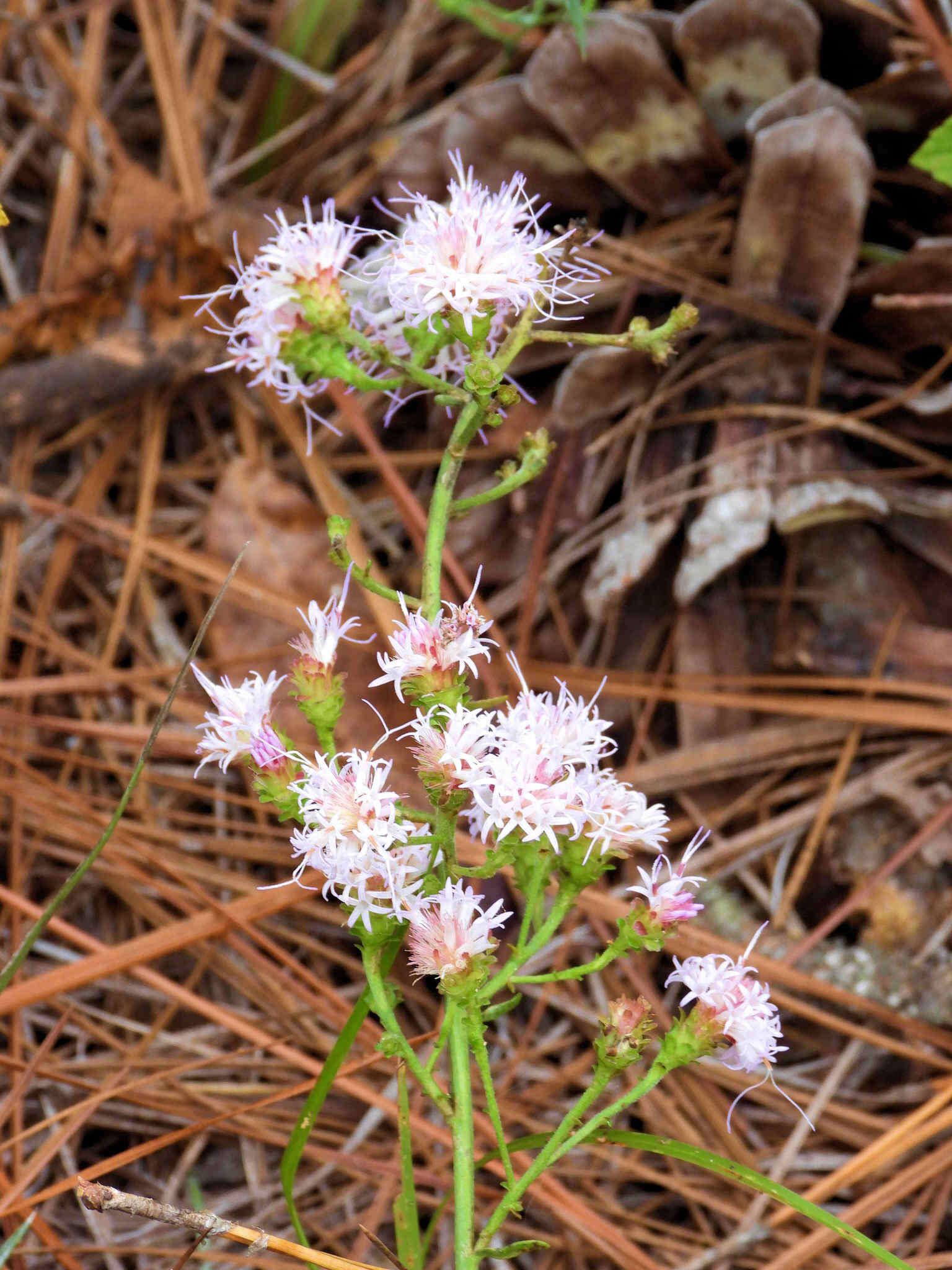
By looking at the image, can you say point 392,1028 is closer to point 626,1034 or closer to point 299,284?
point 626,1034

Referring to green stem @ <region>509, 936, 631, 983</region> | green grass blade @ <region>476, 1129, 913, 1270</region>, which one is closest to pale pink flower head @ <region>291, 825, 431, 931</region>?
green stem @ <region>509, 936, 631, 983</region>

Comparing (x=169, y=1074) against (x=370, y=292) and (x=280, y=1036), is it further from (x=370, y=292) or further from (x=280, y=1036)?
(x=370, y=292)

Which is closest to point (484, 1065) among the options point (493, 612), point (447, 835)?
point (447, 835)

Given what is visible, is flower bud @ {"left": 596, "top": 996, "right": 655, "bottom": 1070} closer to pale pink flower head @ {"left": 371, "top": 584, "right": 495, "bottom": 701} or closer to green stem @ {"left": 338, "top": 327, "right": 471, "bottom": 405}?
pale pink flower head @ {"left": 371, "top": 584, "right": 495, "bottom": 701}

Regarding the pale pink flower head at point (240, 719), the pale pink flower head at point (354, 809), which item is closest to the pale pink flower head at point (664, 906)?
the pale pink flower head at point (354, 809)

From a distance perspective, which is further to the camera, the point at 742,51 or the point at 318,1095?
the point at 742,51

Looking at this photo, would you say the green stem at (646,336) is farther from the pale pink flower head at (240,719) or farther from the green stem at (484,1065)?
the green stem at (484,1065)
